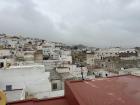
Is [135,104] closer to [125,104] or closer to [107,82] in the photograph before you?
[125,104]

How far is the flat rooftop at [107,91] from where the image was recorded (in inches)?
301

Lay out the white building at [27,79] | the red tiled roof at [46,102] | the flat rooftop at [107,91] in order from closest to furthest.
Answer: the flat rooftop at [107,91]
the red tiled roof at [46,102]
the white building at [27,79]

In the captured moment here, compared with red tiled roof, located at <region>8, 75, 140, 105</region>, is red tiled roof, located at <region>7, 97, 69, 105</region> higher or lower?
lower

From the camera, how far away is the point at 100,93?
8.67 metres

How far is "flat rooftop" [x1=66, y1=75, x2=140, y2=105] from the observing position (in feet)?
25.1

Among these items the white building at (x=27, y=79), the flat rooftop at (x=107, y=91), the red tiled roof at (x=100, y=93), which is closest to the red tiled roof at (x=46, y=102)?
the red tiled roof at (x=100, y=93)

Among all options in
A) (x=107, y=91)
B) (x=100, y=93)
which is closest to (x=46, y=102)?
(x=100, y=93)

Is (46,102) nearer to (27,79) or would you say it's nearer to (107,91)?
(107,91)

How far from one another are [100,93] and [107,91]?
0.44m

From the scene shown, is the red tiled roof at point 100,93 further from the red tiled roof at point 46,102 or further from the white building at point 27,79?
the white building at point 27,79

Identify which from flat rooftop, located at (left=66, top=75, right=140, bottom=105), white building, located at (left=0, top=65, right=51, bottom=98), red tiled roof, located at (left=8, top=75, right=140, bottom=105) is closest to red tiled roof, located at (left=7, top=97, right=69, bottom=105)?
red tiled roof, located at (left=8, top=75, right=140, bottom=105)

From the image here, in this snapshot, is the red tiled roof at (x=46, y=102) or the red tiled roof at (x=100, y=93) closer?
the red tiled roof at (x=100, y=93)

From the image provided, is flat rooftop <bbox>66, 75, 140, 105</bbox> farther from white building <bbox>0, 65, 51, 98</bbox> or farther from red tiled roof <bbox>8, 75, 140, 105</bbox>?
white building <bbox>0, 65, 51, 98</bbox>

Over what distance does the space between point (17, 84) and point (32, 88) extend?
1.71 metres
